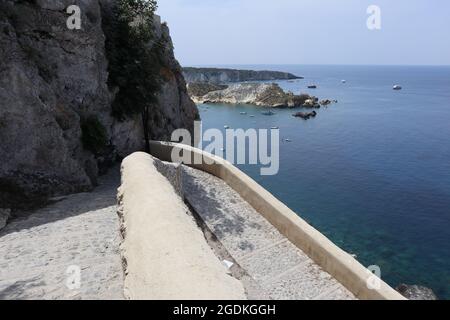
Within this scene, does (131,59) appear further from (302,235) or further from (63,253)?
(302,235)

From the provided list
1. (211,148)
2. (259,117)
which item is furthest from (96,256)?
(259,117)

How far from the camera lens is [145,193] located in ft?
32.7

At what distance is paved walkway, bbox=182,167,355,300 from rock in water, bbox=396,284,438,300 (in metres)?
14.9

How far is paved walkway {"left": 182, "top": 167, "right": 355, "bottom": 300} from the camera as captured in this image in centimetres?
1173

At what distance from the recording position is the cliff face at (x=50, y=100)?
1502cm

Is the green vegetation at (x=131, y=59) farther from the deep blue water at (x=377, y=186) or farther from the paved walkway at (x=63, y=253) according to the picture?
the deep blue water at (x=377, y=186)

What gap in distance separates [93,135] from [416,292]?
2291 cm

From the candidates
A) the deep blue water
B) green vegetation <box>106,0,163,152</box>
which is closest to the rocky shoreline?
the deep blue water

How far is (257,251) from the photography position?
1402 centimetres

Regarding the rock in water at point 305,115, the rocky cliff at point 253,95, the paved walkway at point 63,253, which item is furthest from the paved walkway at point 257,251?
the rocky cliff at point 253,95

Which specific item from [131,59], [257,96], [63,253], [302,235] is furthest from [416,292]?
[257,96]

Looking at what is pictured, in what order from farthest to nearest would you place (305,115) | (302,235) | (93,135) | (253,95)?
(253,95) → (305,115) → (93,135) → (302,235)
